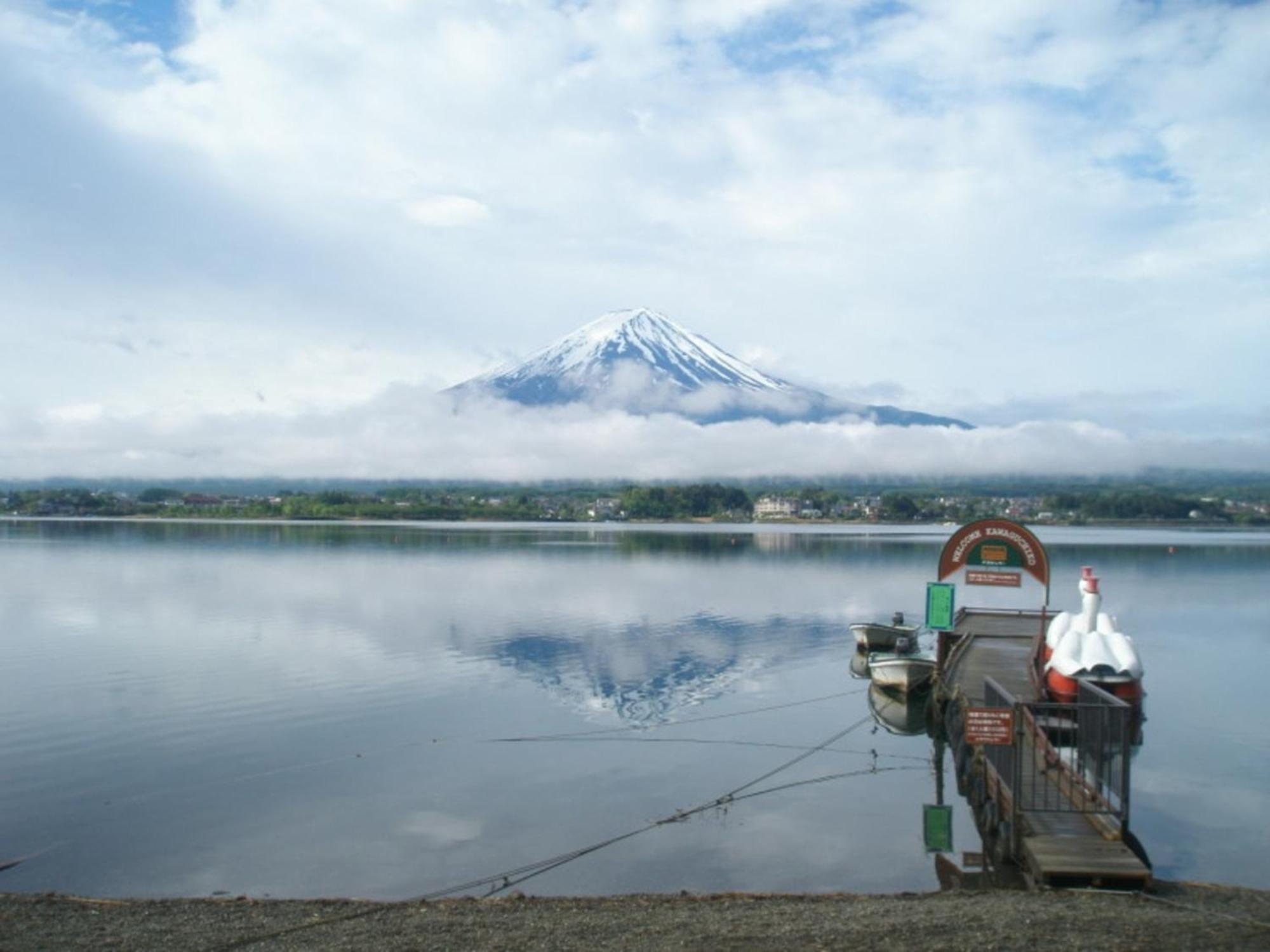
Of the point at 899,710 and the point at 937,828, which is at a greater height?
the point at 937,828

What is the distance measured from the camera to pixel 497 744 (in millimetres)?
16688

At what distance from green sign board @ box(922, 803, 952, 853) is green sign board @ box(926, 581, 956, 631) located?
8363 millimetres

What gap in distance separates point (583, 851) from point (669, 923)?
3.58 m

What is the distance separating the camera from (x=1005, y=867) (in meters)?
10.6

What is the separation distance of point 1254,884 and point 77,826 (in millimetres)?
12637

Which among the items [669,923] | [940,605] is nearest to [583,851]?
[669,923]

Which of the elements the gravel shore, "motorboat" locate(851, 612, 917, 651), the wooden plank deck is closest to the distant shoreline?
the wooden plank deck

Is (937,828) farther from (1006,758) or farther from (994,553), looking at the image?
(994,553)

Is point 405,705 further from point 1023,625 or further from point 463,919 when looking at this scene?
point 1023,625

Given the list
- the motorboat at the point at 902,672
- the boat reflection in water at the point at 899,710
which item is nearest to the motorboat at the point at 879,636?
the boat reflection in water at the point at 899,710

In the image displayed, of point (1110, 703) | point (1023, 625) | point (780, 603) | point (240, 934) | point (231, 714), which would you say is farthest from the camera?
point (780, 603)

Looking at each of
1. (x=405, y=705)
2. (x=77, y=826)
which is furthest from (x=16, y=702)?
(x=77, y=826)

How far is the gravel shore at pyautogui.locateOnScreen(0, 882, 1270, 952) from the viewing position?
7.40m

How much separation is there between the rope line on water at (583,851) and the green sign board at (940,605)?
4.84m
